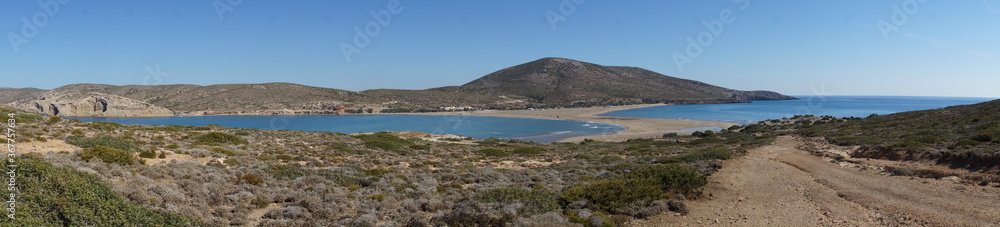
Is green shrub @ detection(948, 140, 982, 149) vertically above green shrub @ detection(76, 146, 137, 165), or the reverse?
green shrub @ detection(76, 146, 137, 165)

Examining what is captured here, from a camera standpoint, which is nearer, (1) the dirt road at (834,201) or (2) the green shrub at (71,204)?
(2) the green shrub at (71,204)

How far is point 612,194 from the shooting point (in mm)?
10188

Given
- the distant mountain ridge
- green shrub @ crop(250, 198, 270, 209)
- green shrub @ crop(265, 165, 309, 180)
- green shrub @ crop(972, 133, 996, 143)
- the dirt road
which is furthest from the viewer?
the distant mountain ridge

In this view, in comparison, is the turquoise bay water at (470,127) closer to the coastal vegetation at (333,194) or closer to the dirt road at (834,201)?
the dirt road at (834,201)

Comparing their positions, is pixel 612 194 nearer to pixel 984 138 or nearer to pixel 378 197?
pixel 378 197

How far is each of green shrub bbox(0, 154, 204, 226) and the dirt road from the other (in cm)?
869

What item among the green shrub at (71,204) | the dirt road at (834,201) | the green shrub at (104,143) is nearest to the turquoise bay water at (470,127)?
the dirt road at (834,201)

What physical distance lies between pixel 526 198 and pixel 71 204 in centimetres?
805

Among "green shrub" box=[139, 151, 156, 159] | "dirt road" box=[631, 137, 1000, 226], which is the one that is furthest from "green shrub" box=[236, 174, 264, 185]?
"dirt road" box=[631, 137, 1000, 226]

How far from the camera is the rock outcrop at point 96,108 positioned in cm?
11344

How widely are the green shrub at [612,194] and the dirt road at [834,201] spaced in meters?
0.89

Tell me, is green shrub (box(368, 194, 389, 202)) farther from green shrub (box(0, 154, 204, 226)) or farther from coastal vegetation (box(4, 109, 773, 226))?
green shrub (box(0, 154, 204, 226))

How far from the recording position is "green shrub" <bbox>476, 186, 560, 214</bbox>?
9.47 meters

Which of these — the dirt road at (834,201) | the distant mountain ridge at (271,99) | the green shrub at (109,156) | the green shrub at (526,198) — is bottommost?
the dirt road at (834,201)
